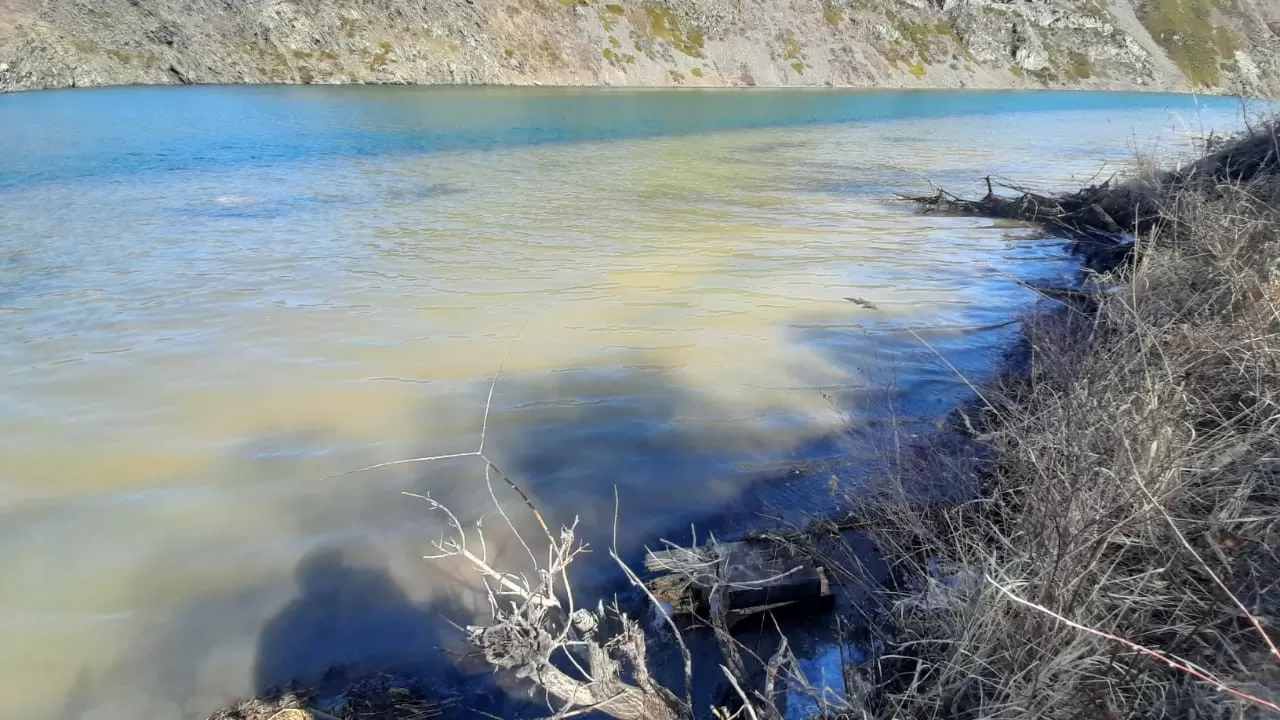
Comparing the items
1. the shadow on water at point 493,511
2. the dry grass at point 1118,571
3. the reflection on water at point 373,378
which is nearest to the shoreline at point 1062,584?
the dry grass at point 1118,571

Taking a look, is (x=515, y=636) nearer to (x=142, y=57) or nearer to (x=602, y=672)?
(x=602, y=672)

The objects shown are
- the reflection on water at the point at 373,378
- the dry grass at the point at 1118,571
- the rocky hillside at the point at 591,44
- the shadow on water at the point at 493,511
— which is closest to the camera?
the dry grass at the point at 1118,571

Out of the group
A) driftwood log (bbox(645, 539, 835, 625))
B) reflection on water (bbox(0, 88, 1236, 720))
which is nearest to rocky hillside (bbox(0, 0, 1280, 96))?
reflection on water (bbox(0, 88, 1236, 720))

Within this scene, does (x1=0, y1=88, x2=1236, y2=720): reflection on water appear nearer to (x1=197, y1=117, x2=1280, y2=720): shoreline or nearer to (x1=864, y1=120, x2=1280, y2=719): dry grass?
(x1=197, y1=117, x2=1280, y2=720): shoreline

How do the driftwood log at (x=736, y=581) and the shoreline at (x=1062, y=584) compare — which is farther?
the driftwood log at (x=736, y=581)

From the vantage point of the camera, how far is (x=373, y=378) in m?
6.04

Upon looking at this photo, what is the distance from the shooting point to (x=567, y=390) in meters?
5.86

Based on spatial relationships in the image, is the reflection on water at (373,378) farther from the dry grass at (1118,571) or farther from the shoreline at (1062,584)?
the dry grass at (1118,571)

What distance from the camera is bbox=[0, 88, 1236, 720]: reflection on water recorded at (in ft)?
11.6

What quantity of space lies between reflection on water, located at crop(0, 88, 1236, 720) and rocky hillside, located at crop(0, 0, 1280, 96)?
4397cm

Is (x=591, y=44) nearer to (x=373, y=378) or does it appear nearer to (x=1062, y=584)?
(x=373, y=378)

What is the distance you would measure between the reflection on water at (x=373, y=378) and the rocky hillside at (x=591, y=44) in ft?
144

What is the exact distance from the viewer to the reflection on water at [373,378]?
3.55 m

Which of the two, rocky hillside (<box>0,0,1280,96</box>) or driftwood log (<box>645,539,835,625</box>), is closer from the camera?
driftwood log (<box>645,539,835,625</box>)
